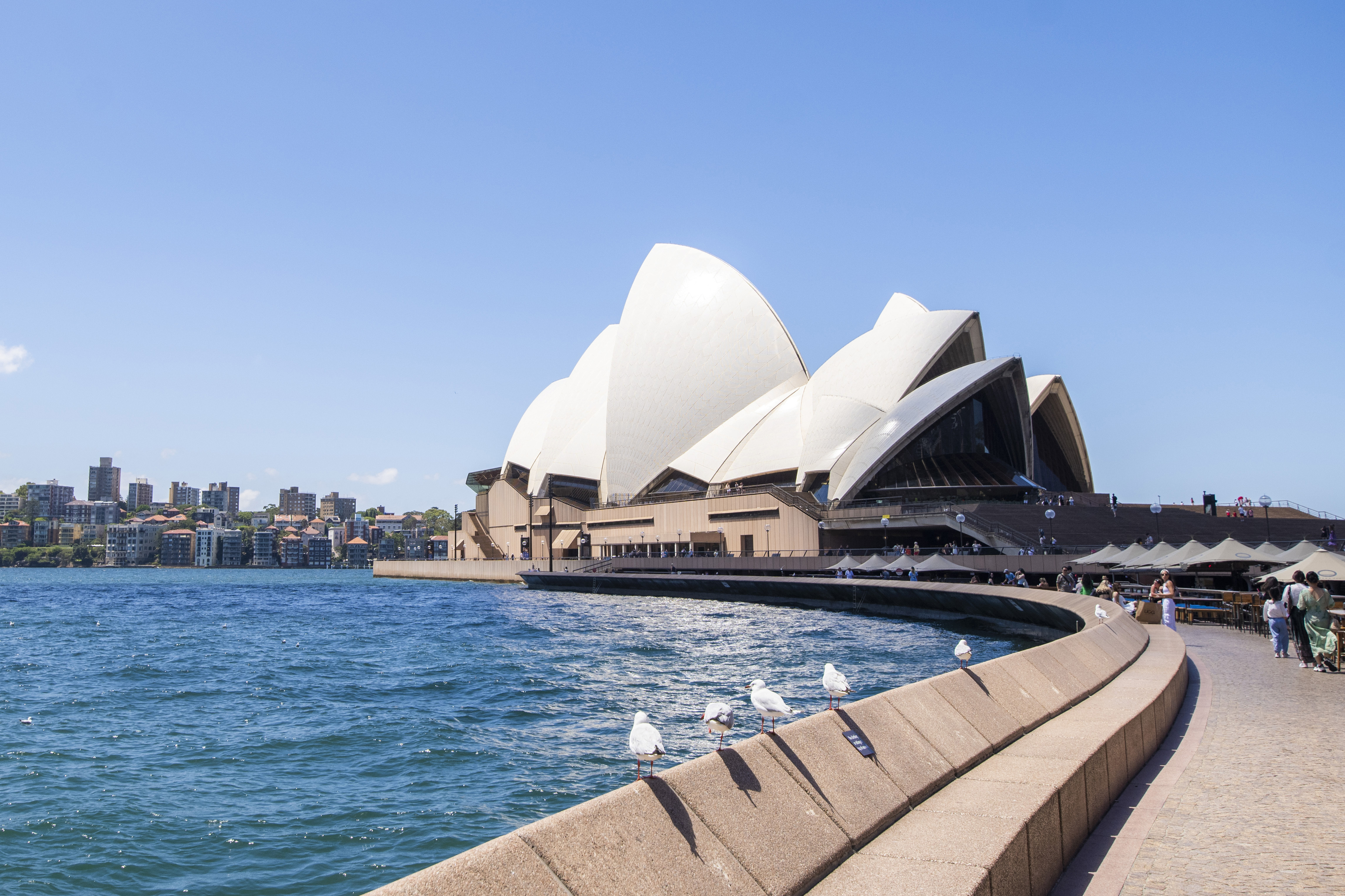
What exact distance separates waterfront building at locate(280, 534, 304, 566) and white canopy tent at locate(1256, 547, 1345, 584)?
15724 cm

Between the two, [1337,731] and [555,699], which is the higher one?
[1337,731]

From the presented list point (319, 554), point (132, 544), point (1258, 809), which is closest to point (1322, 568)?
point (1258, 809)

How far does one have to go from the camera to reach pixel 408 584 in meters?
72.2

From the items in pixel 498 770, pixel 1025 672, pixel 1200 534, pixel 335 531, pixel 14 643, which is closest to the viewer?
pixel 1025 672

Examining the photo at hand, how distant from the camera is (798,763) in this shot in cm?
374

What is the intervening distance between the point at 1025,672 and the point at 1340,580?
12272 mm

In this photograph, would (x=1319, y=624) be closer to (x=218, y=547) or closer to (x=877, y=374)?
(x=877, y=374)

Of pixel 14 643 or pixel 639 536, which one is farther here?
pixel 639 536

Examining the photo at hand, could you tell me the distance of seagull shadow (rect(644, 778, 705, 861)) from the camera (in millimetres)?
2994

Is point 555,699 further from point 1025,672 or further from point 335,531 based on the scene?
point 335,531

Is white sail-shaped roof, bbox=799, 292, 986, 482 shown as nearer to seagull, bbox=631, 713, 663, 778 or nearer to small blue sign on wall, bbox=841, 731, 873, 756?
small blue sign on wall, bbox=841, 731, 873, 756

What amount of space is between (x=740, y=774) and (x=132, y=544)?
165287mm

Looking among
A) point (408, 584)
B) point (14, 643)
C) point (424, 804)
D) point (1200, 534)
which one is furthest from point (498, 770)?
point (408, 584)

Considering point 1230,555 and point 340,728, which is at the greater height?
point 1230,555
